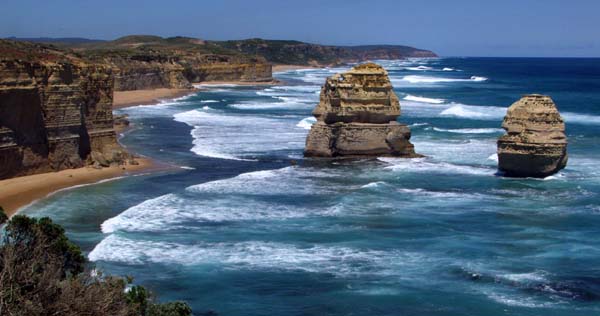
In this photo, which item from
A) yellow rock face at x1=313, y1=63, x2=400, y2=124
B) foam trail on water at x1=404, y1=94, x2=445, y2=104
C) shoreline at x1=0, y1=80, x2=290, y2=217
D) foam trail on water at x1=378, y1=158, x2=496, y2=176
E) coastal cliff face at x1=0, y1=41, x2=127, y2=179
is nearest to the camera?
shoreline at x1=0, y1=80, x2=290, y2=217

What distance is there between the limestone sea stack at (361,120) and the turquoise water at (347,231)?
0.91 metres

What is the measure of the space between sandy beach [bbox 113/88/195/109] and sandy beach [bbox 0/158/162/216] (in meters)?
30.5

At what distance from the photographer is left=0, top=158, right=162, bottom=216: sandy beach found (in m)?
24.0

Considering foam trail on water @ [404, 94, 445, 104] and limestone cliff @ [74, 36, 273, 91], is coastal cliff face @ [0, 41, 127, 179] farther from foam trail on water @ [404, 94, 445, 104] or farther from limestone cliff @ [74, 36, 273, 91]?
foam trail on water @ [404, 94, 445, 104]

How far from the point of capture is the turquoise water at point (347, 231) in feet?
52.4

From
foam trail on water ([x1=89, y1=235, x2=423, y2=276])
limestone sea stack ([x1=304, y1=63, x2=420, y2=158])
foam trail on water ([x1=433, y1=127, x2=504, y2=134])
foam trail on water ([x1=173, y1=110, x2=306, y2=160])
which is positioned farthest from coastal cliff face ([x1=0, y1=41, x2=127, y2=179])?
foam trail on water ([x1=433, y1=127, x2=504, y2=134])

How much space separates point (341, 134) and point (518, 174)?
7.42 meters

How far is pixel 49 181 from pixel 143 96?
45354 millimetres

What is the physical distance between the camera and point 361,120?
3253cm

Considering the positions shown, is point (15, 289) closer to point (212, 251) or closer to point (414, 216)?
point (212, 251)

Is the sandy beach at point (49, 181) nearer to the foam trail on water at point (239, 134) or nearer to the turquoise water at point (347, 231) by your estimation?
the turquoise water at point (347, 231)

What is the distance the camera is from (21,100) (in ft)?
88.9

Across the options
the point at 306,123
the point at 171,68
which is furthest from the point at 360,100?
the point at 171,68

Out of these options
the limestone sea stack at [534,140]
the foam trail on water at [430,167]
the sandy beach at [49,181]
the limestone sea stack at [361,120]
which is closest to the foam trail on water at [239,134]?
the limestone sea stack at [361,120]
